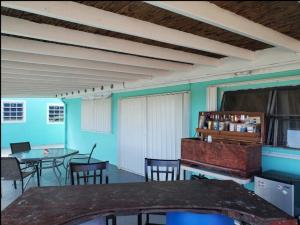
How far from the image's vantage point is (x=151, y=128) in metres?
6.05

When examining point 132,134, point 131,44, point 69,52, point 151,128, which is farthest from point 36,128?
point 131,44

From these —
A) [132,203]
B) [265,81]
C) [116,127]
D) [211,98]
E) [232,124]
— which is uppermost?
[265,81]

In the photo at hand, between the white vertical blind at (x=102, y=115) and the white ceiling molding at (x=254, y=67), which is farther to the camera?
the white vertical blind at (x=102, y=115)

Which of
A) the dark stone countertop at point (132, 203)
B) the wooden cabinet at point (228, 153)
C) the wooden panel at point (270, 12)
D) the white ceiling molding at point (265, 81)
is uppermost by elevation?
the wooden panel at point (270, 12)

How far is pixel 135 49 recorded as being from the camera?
3.04m

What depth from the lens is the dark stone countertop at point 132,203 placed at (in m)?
1.77

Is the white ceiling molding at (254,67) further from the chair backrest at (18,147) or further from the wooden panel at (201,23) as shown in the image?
the chair backrest at (18,147)

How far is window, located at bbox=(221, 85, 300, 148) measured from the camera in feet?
11.3

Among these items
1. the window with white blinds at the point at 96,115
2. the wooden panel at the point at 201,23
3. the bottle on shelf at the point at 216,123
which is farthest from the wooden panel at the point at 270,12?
the window with white blinds at the point at 96,115

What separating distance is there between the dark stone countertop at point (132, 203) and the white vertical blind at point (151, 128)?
276 cm

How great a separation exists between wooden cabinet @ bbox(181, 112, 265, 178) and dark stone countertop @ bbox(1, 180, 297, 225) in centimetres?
86

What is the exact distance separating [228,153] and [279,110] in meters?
0.98

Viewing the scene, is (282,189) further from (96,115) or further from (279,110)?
(96,115)

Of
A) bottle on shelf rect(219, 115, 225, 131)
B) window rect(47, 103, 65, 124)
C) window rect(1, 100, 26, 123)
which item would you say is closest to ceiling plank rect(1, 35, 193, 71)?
bottle on shelf rect(219, 115, 225, 131)
